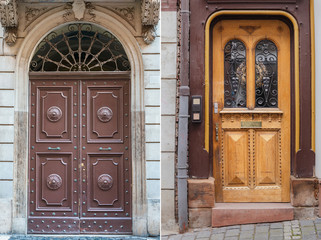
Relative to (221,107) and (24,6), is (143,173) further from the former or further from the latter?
(24,6)

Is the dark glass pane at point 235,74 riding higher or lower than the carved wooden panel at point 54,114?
higher

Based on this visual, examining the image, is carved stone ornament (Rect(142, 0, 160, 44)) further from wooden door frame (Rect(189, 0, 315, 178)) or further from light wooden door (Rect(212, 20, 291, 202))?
light wooden door (Rect(212, 20, 291, 202))

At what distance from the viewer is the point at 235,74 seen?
21.4 feet

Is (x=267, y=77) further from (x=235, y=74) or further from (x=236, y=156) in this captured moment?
(x=236, y=156)

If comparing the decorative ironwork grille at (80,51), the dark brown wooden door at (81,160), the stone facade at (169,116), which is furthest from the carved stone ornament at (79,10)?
the stone facade at (169,116)

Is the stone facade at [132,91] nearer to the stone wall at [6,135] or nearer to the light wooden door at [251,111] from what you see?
the stone wall at [6,135]

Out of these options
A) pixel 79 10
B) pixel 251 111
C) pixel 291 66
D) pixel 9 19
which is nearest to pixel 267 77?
pixel 291 66

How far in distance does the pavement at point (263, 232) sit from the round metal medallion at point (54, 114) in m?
2.87

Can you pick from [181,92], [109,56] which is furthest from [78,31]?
[181,92]

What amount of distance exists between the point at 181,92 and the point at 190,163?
45.3 inches

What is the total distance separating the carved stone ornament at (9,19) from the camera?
676 cm

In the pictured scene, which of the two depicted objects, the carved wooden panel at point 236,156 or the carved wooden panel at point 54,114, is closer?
the carved wooden panel at point 236,156

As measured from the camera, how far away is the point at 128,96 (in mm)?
7129

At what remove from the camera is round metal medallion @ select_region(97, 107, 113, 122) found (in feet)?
23.4
